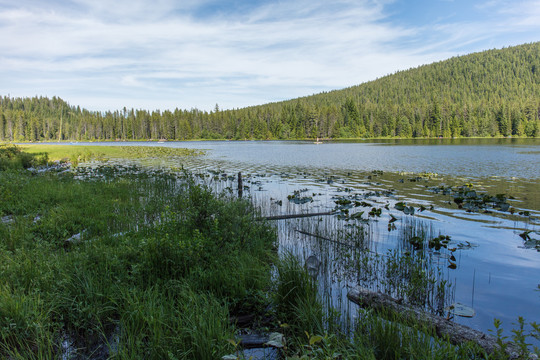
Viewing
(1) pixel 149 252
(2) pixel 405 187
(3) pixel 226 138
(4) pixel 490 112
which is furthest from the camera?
(3) pixel 226 138

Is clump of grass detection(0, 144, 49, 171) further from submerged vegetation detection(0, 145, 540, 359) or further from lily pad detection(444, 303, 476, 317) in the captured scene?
lily pad detection(444, 303, 476, 317)

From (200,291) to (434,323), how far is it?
11.2 ft

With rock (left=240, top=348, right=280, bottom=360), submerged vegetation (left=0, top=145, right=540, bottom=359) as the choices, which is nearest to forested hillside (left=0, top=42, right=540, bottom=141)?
submerged vegetation (left=0, top=145, right=540, bottom=359)

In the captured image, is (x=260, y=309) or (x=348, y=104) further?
(x=348, y=104)

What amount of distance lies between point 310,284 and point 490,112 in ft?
522

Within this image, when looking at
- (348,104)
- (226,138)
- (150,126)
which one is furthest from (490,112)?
(150,126)

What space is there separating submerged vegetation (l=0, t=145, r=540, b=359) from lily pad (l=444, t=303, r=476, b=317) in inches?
1.4

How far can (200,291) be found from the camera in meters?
4.85

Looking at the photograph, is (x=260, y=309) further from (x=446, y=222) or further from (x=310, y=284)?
(x=446, y=222)

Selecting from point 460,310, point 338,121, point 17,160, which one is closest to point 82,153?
point 17,160

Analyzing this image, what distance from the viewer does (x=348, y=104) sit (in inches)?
6043

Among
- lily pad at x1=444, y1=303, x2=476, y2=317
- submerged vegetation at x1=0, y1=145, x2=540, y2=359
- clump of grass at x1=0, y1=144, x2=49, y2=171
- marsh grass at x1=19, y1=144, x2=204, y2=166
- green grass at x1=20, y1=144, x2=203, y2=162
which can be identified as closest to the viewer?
submerged vegetation at x1=0, y1=145, x2=540, y2=359

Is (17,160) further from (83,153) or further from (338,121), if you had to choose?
(338,121)

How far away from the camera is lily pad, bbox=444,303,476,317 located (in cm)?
528
